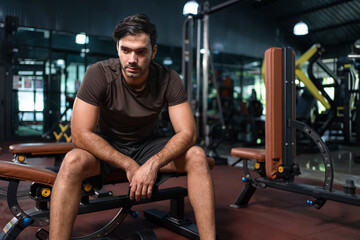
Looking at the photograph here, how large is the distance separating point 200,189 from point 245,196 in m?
0.95

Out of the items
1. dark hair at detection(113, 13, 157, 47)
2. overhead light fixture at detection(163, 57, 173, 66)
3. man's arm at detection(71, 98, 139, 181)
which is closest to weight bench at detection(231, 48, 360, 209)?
dark hair at detection(113, 13, 157, 47)

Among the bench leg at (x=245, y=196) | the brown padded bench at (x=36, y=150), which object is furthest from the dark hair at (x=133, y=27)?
the bench leg at (x=245, y=196)

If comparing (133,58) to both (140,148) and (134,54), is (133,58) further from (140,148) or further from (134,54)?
(140,148)

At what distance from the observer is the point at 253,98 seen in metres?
5.47

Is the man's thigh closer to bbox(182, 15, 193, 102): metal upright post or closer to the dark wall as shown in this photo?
bbox(182, 15, 193, 102): metal upright post

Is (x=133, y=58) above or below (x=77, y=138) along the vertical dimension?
above

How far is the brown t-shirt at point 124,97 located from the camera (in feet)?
4.92

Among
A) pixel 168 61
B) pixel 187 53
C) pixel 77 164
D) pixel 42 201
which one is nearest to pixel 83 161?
pixel 77 164

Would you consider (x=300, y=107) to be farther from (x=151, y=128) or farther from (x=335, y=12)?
(x=335, y=12)

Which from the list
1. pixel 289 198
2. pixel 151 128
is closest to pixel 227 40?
pixel 289 198

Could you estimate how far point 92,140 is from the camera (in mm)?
1394

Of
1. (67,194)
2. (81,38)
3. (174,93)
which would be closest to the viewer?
(67,194)

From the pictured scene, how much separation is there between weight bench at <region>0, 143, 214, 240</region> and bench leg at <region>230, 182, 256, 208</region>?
1.90 ft

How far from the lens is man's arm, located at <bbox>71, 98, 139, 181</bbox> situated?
1.38m
